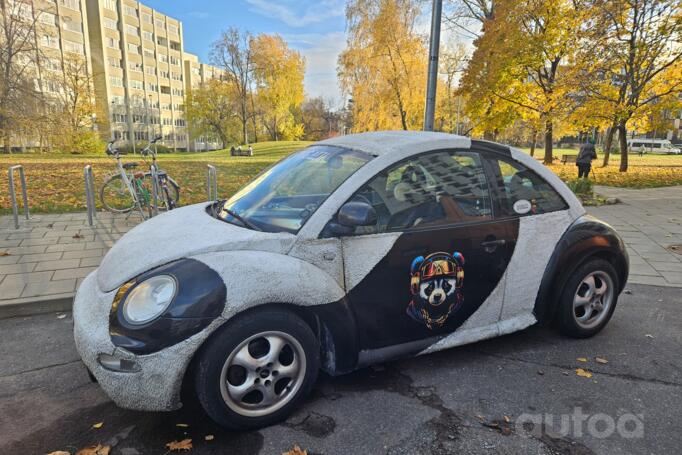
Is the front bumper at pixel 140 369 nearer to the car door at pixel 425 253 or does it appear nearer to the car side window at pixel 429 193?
the car door at pixel 425 253

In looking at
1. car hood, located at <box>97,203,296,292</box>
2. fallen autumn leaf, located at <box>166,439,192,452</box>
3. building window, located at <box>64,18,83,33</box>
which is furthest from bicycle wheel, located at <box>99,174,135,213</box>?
building window, located at <box>64,18,83,33</box>

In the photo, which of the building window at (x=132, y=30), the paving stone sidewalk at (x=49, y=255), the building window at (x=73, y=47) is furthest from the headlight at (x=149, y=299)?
the building window at (x=132, y=30)

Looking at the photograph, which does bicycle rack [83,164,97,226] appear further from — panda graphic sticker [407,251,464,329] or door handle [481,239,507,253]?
door handle [481,239,507,253]

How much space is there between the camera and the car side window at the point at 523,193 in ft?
10.9

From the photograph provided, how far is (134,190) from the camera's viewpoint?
7.86m

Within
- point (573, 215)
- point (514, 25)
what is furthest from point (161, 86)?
point (573, 215)

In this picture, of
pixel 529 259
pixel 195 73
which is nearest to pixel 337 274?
pixel 529 259

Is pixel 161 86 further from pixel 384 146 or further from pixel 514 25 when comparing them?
pixel 384 146

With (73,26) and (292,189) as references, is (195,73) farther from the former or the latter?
(292,189)

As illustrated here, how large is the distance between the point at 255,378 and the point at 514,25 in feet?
69.4

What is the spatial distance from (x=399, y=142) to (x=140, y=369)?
217 centimetres

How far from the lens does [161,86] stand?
8331cm

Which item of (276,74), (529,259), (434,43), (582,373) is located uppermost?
(276,74)

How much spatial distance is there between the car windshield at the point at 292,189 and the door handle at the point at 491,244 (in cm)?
103
